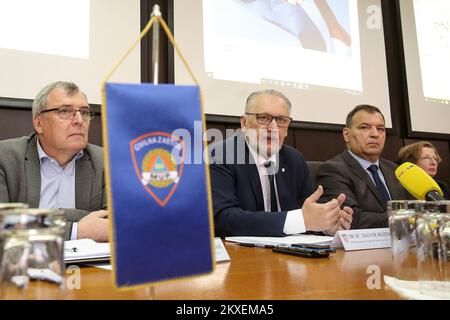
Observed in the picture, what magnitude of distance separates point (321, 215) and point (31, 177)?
1.01m

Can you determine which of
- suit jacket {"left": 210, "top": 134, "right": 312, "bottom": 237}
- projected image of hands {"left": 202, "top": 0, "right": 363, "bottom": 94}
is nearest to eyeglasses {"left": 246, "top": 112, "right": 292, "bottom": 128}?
suit jacket {"left": 210, "top": 134, "right": 312, "bottom": 237}

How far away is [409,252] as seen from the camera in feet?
1.84

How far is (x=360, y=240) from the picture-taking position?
87cm

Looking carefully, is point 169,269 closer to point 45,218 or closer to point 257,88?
point 45,218

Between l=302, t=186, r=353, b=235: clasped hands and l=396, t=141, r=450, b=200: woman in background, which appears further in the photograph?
l=396, t=141, r=450, b=200: woman in background

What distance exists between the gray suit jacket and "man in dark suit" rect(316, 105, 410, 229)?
0.97 metres

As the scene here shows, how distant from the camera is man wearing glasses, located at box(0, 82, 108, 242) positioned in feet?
4.42

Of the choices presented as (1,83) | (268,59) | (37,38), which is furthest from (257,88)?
(1,83)

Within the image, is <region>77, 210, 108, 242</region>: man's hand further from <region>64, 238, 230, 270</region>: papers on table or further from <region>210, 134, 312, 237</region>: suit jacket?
<region>210, 134, 312, 237</region>: suit jacket

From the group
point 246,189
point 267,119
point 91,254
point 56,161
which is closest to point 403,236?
point 91,254

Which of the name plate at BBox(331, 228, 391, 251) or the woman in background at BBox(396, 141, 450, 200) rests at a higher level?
the woman in background at BBox(396, 141, 450, 200)

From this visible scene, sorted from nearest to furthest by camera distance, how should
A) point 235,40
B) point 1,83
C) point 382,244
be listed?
point 382,244 < point 1,83 < point 235,40

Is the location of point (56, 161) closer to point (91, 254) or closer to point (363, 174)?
point (91, 254)

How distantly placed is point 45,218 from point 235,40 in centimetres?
186
